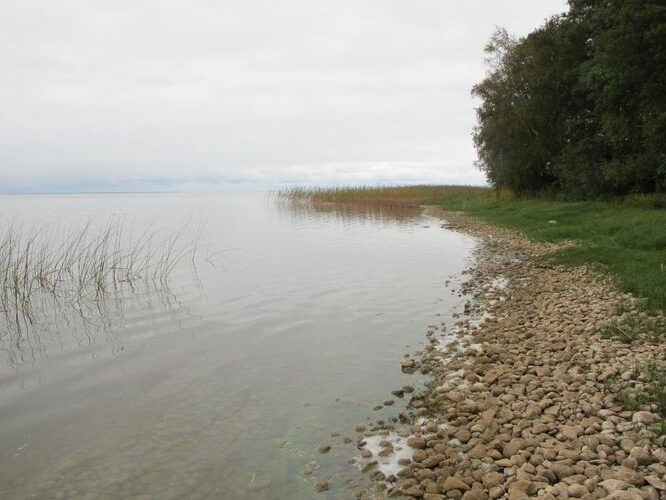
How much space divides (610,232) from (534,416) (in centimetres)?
1584

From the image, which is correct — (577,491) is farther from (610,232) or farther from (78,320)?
(610,232)

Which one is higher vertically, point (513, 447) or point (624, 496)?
point (624, 496)

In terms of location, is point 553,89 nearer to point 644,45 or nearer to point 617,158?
point 617,158

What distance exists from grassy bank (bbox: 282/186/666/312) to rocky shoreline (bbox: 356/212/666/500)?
42.5 inches

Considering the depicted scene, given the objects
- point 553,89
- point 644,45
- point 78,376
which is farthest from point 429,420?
point 553,89

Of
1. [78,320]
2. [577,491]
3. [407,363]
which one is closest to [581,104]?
[407,363]

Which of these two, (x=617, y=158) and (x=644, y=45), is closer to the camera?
(x=644, y=45)

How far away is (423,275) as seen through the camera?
16891mm

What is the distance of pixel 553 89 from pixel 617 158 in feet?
26.2

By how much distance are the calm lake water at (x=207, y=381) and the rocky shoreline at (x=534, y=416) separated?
0.61 meters

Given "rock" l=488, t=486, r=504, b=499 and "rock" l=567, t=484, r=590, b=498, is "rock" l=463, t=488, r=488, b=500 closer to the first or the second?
"rock" l=488, t=486, r=504, b=499

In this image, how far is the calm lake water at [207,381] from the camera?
5605mm

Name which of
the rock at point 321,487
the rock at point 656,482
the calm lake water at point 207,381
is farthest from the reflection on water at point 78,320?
the rock at point 656,482

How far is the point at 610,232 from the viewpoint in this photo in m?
18.8
